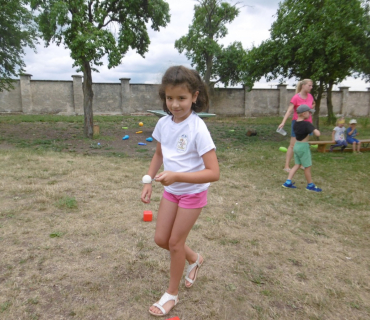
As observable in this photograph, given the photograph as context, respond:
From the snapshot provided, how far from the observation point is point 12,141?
399 inches

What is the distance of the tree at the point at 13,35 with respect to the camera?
523 inches

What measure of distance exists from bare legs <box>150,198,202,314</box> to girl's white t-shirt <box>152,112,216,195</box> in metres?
0.14

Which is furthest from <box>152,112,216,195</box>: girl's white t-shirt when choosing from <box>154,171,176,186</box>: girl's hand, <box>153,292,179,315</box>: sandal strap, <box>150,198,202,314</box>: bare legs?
<box>153,292,179,315</box>: sandal strap

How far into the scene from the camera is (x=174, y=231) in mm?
2162

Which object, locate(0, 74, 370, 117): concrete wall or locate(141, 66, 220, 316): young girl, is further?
locate(0, 74, 370, 117): concrete wall

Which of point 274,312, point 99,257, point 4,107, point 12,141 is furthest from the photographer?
point 4,107

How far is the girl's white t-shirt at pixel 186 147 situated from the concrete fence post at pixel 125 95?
2338cm

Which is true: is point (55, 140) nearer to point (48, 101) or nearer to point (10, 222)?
point (10, 222)

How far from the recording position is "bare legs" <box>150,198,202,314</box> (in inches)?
84.7

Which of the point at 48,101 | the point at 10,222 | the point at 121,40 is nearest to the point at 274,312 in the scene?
the point at 10,222

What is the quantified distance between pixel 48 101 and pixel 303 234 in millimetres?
23704

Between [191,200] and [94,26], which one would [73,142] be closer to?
[94,26]

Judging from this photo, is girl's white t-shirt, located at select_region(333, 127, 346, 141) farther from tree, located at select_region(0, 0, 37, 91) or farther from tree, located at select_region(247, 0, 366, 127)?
tree, located at select_region(0, 0, 37, 91)

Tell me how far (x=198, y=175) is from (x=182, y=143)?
0.30 meters
